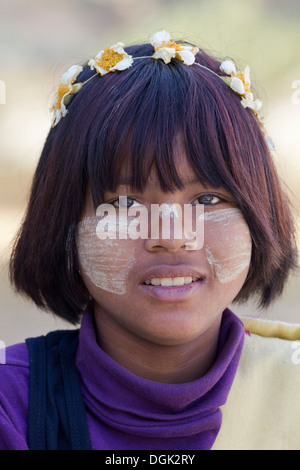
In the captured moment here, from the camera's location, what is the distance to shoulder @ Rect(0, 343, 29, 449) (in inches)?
61.2

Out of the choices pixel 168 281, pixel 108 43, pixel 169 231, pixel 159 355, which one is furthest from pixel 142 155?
pixel 108 43

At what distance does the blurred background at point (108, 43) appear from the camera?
18.9ft

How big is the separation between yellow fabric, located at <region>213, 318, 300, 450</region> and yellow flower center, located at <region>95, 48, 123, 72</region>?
2.99 ft

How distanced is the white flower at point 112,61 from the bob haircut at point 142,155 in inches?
0.9

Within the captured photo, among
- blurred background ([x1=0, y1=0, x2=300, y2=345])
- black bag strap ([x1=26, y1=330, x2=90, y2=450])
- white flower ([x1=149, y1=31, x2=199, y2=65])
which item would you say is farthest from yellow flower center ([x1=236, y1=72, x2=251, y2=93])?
blurred background ([x1=0, y1=0, x2=300, y2=345])

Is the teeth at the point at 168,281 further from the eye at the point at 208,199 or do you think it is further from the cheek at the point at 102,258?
the eye at the point at 208,199

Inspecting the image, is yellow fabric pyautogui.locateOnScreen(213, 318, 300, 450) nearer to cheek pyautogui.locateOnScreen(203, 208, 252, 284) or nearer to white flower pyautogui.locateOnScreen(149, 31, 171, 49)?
cheek pyautogui.locateOnScreen(203, 208, 252, 284)

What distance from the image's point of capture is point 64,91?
1.89 meters

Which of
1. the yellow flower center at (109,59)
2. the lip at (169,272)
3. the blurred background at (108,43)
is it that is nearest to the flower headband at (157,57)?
the yellow flower center at (109,59)

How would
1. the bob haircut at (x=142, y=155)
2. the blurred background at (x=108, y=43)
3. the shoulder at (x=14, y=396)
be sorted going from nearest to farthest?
the shoulder at (x=14, y=396) → the bob haircut at (x=142, y=155) → the blurred background at (x=108, y=43)

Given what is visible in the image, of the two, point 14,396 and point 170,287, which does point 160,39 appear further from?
point 14,396
